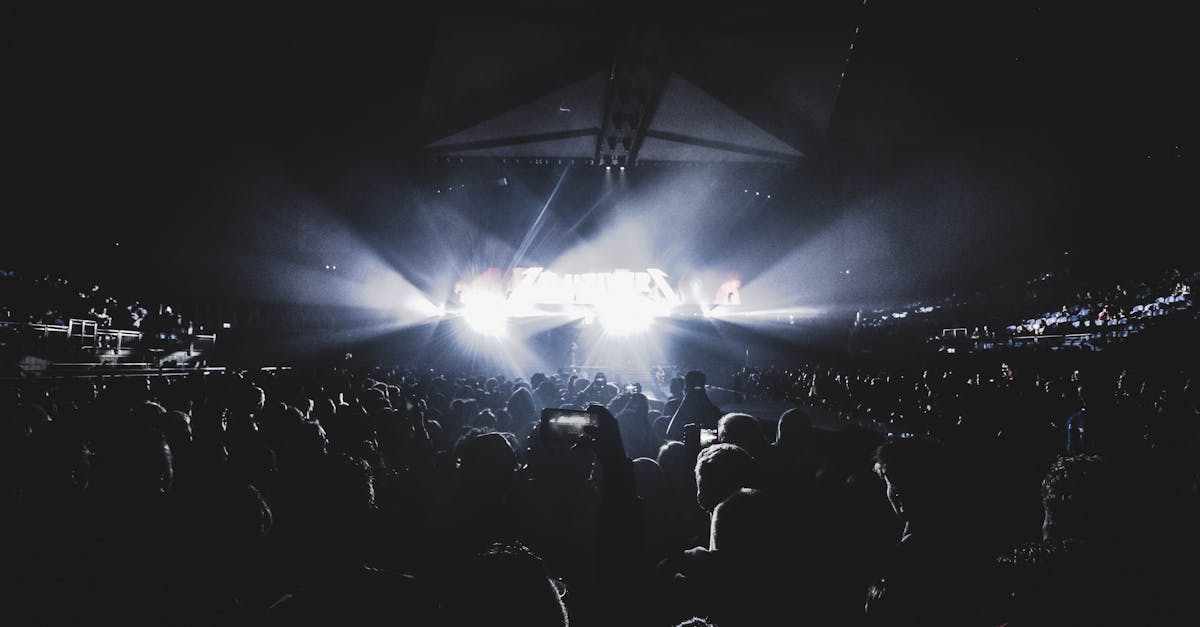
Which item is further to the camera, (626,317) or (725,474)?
(626,317)

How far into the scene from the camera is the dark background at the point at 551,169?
830 centimetres

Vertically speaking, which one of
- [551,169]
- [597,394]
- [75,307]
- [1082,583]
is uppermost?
[551,169]

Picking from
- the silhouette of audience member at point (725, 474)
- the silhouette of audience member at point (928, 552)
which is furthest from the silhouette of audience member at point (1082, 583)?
the silhouette of audience member at point (725, 474)

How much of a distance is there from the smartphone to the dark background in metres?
9.51

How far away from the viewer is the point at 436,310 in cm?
2286

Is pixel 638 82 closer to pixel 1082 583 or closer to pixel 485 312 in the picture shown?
pixel 1082 583

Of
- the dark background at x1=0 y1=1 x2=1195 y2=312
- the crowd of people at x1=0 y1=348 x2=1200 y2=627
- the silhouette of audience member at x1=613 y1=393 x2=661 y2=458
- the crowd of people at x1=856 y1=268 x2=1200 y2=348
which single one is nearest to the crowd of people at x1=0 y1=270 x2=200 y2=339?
the dark background at x1=0 y1=1 x2=1195 y2=312

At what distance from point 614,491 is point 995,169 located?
563 inches

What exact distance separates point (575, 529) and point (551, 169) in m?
13.3

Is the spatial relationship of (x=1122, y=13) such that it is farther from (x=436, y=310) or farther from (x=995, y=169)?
(x=436, y=310)

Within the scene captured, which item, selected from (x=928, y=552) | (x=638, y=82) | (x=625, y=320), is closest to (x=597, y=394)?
(x=928, y=552)

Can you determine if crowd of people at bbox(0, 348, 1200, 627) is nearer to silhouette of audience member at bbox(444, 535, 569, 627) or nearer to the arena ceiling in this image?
silhouette of audience member at bbox(444, 535, 569, 627)

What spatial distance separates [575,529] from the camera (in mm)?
3477

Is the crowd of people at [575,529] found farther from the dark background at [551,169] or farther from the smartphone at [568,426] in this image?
the dark background at [551,169]
